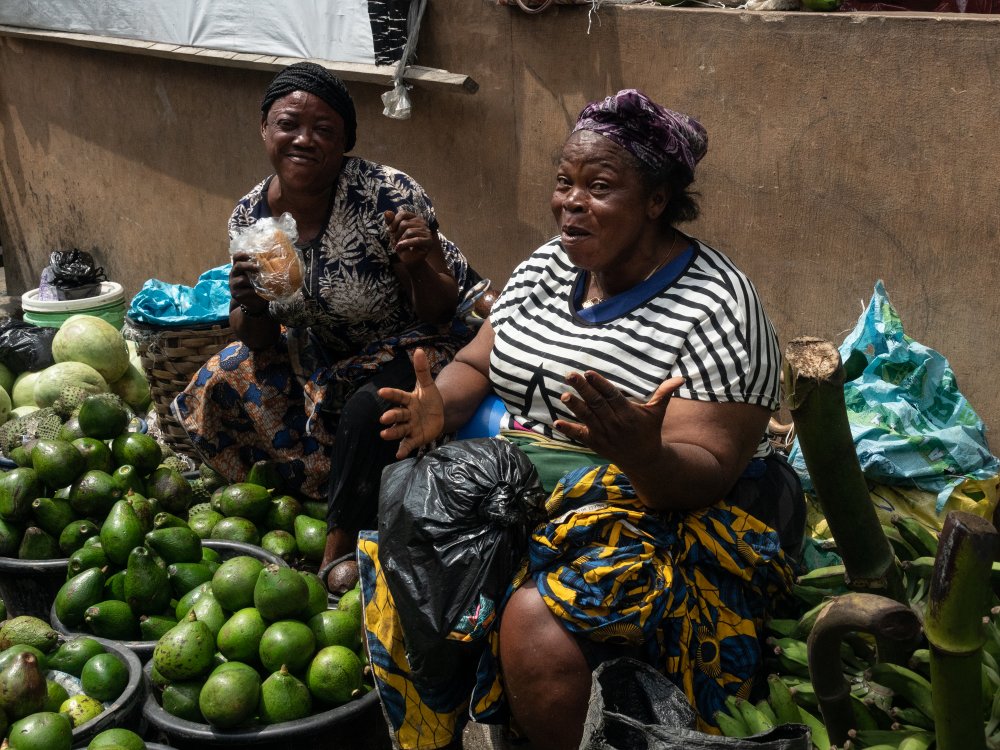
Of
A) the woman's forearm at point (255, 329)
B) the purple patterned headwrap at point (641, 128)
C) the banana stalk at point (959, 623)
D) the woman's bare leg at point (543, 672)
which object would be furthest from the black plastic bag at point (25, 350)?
the banana stalk at point (959, 623)

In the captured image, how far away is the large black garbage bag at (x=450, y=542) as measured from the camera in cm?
230

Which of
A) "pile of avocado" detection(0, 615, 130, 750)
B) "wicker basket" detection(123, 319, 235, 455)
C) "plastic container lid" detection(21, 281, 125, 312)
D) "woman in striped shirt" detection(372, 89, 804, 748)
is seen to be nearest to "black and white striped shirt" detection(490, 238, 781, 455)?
"woman in striped shirt" detection(372, 89, 804, 748)

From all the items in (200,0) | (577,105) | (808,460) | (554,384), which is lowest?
(554,384)

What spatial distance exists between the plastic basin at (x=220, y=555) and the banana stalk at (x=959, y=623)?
1948 millimetres

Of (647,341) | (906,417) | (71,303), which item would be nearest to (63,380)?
(71,303)

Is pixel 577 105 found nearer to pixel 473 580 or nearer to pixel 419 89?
pixel 419 89

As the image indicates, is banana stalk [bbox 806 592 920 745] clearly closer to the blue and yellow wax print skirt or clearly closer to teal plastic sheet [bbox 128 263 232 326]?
the blue and yellow wax print skirt

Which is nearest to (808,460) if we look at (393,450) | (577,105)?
(393,450)

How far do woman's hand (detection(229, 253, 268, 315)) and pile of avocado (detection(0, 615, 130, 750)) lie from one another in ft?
3.95

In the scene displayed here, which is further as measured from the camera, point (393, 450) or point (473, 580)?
point (393, 450)

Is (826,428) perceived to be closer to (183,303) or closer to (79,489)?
(79,489)

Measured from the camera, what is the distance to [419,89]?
4.79 metres

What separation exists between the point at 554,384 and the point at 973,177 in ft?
5.18

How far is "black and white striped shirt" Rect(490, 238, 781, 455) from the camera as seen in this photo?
2471mm
